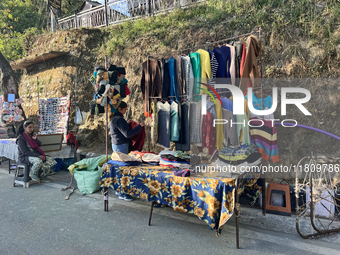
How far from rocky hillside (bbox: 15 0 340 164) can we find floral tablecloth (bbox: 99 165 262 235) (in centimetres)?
279

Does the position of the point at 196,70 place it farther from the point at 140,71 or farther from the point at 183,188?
the point at 140,71

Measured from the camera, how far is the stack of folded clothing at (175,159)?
3638 millimetres

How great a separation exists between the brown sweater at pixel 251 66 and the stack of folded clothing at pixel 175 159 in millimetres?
1429

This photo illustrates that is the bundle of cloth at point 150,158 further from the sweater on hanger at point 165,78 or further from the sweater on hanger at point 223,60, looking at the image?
the sweater on hanger at point 223,60

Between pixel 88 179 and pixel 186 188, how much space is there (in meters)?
2.56

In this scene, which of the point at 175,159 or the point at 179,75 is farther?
the point at 179,75

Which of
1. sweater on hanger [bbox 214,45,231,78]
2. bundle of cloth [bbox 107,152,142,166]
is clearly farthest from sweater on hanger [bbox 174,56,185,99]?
bundle of cloth [bbox 107,152,142,166]

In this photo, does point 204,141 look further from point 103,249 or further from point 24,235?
point 24,235

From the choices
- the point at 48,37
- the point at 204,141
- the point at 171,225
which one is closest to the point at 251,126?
the point at 204,141

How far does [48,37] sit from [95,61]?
4.57 m

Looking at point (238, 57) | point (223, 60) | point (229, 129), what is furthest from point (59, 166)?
point (238, 57)

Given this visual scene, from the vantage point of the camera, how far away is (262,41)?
618 centimetres

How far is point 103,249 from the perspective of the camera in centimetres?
290

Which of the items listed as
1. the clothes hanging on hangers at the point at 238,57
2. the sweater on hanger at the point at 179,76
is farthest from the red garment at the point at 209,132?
the clothes hanging on hangers at the point at 238,57
